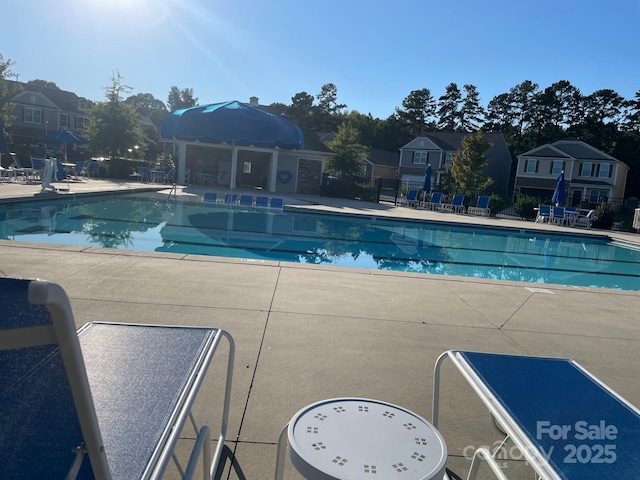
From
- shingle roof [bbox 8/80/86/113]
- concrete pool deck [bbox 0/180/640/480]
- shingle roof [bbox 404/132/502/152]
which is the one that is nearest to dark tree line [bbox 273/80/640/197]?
shingle roof [bbox 404/132/502/152]

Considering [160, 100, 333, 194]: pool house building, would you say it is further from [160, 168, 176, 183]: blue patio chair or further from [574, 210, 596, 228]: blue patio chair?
[574, 210, 596, 228]: blue patio chair

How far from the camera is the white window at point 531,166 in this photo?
40188 mm

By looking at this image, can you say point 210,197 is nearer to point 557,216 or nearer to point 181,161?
point 181,161

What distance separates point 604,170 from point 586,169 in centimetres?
130

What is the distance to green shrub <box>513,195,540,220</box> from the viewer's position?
73.2 ft

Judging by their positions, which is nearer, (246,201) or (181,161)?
(246,201)

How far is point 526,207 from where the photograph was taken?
22.3m

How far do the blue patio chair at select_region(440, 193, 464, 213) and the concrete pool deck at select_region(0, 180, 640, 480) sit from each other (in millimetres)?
16569

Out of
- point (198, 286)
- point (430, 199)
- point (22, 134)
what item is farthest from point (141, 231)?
point (22, 134)

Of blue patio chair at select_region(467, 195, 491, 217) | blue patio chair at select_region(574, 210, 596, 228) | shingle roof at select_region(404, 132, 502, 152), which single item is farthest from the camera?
shingle roof at select_region(404, 132, 502, 152)

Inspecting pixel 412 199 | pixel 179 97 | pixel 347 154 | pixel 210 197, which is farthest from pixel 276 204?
pixel 179 97

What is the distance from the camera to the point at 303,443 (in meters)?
1.45

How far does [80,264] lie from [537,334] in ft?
16.9

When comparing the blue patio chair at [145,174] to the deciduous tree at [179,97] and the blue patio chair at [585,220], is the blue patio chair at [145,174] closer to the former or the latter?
the blue patio chair at [585,220]
